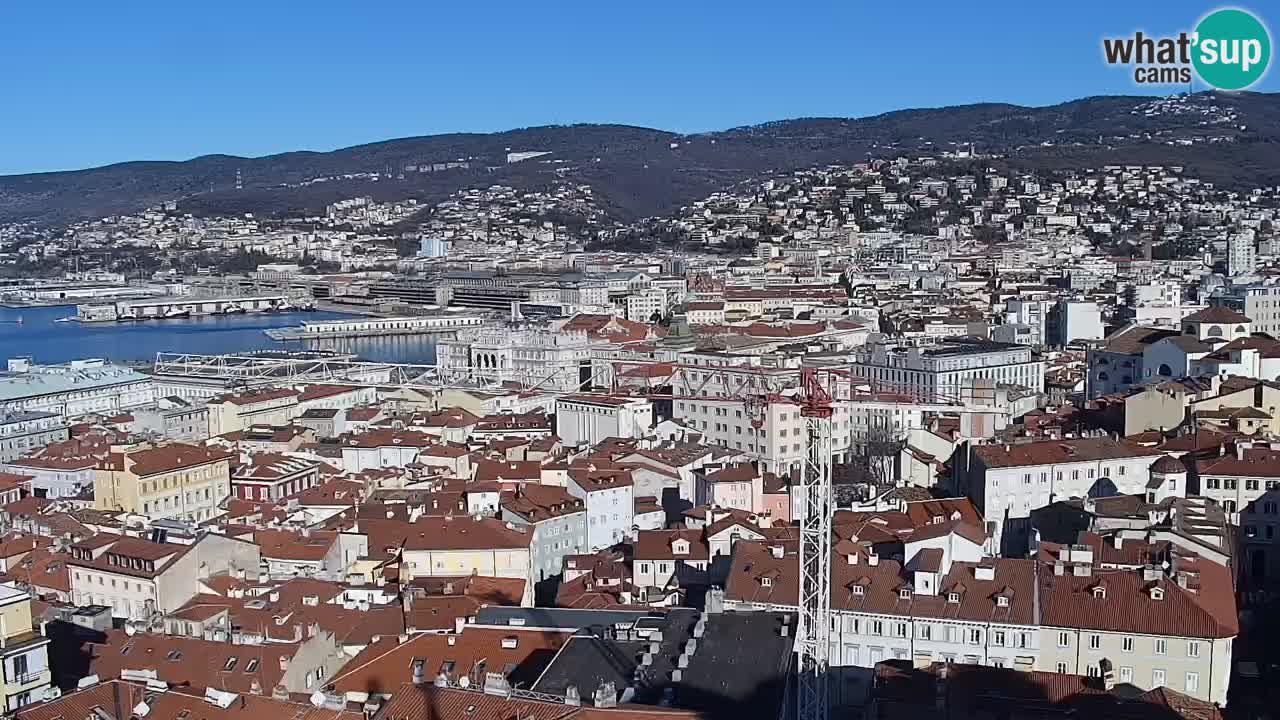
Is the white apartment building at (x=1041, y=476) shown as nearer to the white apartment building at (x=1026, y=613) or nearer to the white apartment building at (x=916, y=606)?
the white apartment building at (x=1026, y=613)

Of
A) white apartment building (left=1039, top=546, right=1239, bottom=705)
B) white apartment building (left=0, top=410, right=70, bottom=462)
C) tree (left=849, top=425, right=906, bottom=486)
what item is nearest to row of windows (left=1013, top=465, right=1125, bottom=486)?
tree (left=849, top=425, right=906, bottom=486)

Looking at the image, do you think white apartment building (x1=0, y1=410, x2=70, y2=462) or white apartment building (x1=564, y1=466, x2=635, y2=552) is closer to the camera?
white apartment building (x1=564, y1=466, x2=635, y2=552)

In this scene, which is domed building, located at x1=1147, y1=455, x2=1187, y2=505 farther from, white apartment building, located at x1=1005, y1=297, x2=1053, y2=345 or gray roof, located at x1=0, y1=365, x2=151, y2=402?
white apartment building, located at x1=1005, y1=297, x2=1053, y2=345

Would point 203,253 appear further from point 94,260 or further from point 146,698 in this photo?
point 146,698

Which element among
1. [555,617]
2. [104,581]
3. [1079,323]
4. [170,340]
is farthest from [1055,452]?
[170,340]

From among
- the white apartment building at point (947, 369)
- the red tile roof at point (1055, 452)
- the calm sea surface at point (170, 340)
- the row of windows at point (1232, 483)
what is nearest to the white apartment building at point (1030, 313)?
the white apartment building at point (947, 369)

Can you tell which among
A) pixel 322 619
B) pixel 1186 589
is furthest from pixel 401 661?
pixel 1186 589
